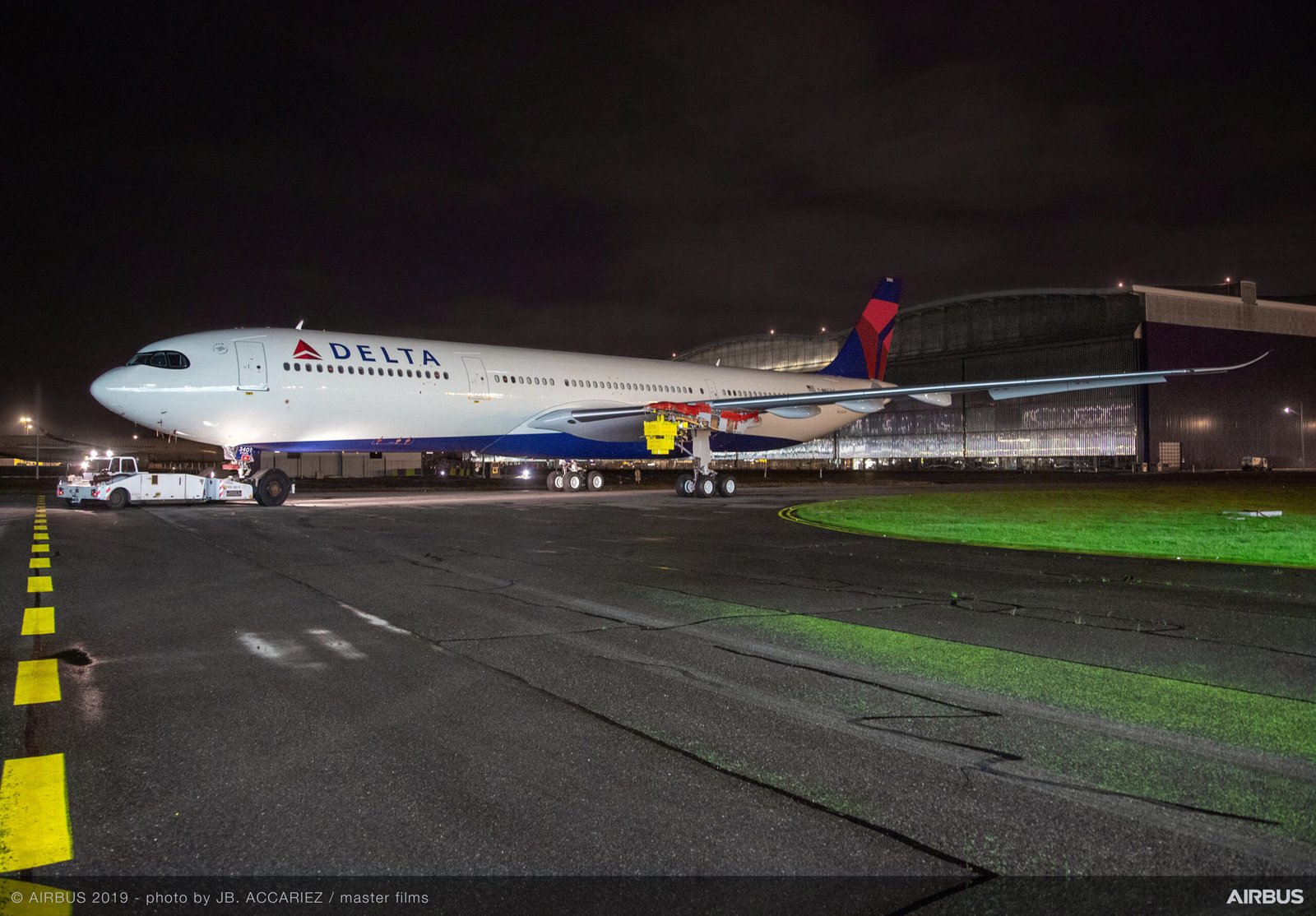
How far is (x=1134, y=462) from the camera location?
201ft

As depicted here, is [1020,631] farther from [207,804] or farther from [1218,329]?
[1218,329]

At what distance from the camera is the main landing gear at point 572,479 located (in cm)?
3127

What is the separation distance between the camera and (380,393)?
894 inches

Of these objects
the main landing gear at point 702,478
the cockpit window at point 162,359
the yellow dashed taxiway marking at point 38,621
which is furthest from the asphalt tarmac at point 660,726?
the main landing gear at point 702,478

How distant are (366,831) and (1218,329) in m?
73.4

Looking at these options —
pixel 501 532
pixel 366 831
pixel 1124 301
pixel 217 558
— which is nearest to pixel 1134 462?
pixel 1124 301

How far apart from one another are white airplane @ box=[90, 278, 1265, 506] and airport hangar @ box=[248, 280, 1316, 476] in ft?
114

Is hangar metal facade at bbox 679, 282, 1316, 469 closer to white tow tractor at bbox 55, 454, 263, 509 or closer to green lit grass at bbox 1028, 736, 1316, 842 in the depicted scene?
white tow tractor at bbox 55, 454, 263, 509

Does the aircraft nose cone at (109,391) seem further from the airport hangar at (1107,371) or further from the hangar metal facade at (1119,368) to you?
the hangar metal facade at (1119,368)

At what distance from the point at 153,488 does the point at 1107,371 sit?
59.4m

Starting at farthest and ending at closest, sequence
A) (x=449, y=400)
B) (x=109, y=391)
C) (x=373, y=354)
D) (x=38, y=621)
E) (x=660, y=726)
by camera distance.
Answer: (x=449, y=400), (x=373, y=354), (x=109, y=391), (x=38, y=621), (x=660, y=726)

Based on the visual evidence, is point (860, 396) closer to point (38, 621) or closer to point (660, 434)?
point (660, 434)

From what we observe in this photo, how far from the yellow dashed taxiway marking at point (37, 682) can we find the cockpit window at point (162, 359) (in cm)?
1700


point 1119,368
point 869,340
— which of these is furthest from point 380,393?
point 1119,368
